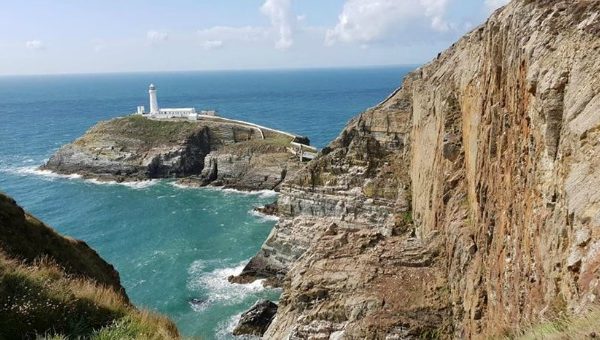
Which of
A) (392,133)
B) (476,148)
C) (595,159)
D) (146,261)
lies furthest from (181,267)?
(595,159)

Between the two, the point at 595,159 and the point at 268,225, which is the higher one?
the point at 595,159

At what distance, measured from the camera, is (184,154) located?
254 feet

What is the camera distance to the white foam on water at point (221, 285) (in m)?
36.7

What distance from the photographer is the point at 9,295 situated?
8391 mm

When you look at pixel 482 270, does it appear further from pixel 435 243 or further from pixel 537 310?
pixel 435 243

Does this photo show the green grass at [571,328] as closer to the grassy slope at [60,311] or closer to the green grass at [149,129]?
the grassy slope at [60,311]

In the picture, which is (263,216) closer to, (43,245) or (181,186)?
(181,186)

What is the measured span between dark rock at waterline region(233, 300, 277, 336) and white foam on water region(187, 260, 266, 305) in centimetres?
403

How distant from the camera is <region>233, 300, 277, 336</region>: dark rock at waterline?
31.2 m

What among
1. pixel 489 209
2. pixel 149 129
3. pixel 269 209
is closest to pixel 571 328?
pixel 489 209

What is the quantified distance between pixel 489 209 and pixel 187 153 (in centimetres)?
6902

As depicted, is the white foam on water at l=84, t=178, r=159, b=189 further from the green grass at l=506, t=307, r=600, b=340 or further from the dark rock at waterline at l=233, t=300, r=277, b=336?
the green grass at l=506, t=307, r=600, b=340

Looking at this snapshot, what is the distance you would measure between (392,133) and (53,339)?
3384cm

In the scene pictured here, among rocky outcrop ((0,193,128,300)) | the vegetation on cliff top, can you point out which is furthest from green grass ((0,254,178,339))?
the vegetation on cliff top
